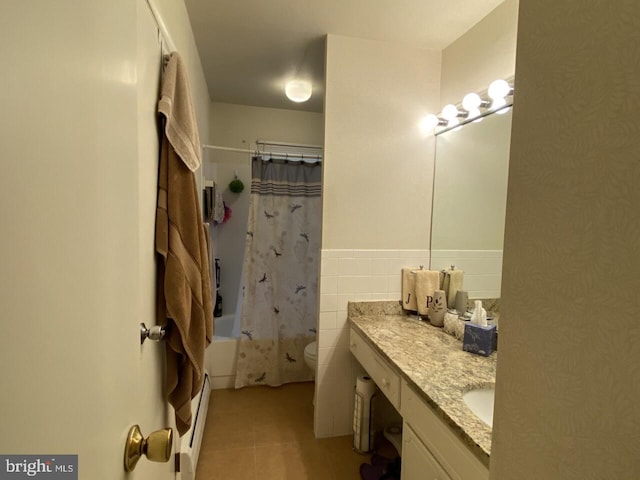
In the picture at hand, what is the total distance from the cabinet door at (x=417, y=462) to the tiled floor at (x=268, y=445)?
0.67 metres

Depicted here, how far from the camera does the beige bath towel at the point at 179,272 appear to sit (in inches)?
36.5

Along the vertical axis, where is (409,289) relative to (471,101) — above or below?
below

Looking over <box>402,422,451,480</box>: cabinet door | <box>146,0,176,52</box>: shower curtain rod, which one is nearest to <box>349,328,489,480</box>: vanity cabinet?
<box>402,422,451,480</box>: cabinet door

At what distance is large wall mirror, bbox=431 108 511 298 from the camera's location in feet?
4.99

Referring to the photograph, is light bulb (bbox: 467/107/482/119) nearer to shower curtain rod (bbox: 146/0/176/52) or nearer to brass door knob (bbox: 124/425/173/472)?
shower curtain rod (bbox: 146/0/176/52)

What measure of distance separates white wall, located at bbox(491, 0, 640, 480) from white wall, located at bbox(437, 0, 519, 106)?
1.18m

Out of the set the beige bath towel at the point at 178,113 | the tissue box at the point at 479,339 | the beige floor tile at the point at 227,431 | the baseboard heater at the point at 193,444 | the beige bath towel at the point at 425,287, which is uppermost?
the beige bath towel at the point at 178,113

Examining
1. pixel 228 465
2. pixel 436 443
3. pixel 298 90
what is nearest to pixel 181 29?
pixel 298 90

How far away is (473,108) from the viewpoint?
1.64 meters

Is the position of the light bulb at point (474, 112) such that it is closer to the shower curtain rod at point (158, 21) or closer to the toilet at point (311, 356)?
the shower curtain rod at point (158, 21)

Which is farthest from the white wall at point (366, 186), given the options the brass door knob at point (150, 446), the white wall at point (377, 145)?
the brass door knob at point (150, 446)

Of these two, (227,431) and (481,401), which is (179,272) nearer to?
(481,401)

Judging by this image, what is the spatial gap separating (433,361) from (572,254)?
1008mm
